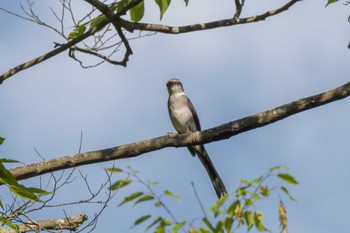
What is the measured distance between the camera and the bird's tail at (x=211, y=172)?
8250 millimetres

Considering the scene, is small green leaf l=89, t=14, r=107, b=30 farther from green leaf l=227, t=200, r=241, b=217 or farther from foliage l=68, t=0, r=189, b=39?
green leaf l=227, t=200, r=241, b=217

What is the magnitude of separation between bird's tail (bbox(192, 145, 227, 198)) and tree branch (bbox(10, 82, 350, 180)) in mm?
3048

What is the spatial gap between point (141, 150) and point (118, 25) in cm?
98

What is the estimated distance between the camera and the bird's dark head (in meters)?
11.5

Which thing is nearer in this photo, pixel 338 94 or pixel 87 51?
pixel 338 94

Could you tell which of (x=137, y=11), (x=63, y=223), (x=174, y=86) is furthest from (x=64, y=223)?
(x=174, y=86)

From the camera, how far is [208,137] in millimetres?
5109

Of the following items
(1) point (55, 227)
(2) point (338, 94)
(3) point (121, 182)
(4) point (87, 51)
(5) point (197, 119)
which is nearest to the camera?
(3) point (121, 182)

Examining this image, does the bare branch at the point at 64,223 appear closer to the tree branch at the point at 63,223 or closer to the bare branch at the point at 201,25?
the tree branch at the point at 63,223

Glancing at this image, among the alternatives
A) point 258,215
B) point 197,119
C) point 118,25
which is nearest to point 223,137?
point 118,25

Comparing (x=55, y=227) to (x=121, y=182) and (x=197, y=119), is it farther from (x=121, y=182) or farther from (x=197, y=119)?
(x=197, y=119)

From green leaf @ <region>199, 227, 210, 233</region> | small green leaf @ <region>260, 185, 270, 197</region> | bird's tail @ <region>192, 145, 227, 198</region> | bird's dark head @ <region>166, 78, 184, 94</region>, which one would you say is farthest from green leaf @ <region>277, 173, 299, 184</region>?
bird's dark head @ <region>166, 78, 184, 94</region>

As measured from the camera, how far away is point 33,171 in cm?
504

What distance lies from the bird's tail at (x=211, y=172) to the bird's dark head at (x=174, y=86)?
225 centimetres
